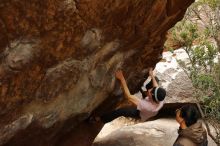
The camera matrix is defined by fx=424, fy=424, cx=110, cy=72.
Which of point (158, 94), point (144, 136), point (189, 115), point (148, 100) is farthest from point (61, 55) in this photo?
point (144, 136)

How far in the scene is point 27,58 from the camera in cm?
539

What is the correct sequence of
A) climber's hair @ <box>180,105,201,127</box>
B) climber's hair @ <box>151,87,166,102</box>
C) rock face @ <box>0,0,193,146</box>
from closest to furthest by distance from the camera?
rock face @ <box>0,0,193,146</box> → climber's hair @ <box>180,105,201,127</box> → climber's hair @ <box>151,87,166,102</box>

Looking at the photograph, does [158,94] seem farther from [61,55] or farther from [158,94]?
[61,55]

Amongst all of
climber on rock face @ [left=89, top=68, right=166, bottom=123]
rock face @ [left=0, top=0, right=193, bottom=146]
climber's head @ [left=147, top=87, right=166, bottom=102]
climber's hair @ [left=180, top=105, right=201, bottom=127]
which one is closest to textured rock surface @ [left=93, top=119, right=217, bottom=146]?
climber on rock face @ [left=89, top=68, right=166, bottom=123]

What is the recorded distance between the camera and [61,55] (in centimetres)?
595

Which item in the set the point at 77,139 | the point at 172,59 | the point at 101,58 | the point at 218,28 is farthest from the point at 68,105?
the point at 172,59

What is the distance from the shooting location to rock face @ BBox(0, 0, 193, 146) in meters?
5.18

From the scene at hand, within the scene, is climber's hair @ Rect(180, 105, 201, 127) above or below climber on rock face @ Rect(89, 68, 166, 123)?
below

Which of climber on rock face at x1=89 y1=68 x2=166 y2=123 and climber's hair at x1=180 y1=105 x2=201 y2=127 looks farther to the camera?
climber on rock face at x1=89 y1=68 x2=166 y2=123

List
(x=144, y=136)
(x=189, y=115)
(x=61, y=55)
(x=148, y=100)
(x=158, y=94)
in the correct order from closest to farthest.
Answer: (x=61, y=55)
(x=189, y=115)
(x=158, y=94)
(x=148, y=100)
(x=144, y=136)

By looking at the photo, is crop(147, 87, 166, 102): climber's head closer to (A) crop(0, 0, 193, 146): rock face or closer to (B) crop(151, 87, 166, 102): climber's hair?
(B) crop(151, 87, 166, 102): climber's hair

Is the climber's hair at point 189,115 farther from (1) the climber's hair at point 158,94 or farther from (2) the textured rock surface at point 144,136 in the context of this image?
(2) the textured rock surface at point 144,136

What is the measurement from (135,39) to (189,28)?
84.7 inches

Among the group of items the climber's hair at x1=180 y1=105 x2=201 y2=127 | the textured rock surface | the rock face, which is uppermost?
the rock face
